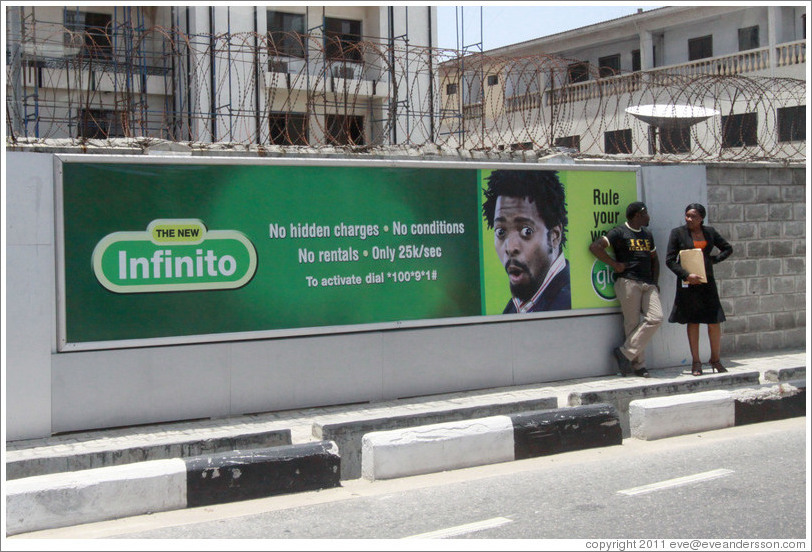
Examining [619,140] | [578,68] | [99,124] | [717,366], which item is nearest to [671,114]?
[717,366]

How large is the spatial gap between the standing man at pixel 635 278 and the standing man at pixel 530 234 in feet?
1.64

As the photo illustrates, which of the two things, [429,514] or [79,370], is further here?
[79,370]

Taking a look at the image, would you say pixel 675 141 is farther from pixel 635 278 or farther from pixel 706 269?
pixel 635 278

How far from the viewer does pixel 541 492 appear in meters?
6.05

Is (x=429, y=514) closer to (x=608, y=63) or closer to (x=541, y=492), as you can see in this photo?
(x=541, y=492)

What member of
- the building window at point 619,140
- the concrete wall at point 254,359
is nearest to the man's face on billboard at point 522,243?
the concrete wall at point 254,359

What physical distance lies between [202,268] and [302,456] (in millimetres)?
2386

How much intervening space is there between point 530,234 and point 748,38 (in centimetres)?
2201

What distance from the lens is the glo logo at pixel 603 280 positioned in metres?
9.90

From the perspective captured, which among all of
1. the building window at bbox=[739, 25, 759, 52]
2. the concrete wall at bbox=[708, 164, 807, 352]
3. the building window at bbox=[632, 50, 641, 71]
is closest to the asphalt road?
the concrete wall at bbox=[708, 164, 807, 352]

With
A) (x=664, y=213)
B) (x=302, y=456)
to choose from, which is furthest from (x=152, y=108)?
(x=302, y=456)

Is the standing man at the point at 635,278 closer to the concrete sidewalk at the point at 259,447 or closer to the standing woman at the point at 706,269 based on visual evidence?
the standing woman at the point at 706,269

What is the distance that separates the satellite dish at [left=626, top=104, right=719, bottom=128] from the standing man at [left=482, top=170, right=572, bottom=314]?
9.43 feet

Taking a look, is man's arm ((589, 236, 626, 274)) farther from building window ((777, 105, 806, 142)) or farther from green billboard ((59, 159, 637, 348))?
building window ((777, 105, 806, 142))
